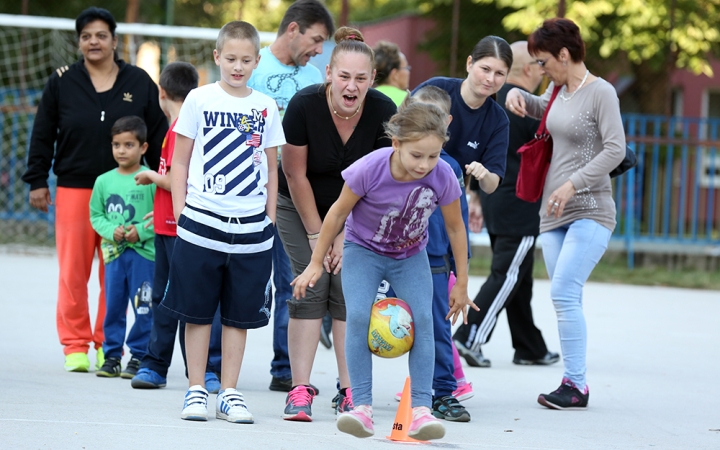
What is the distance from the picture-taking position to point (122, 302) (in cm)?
588

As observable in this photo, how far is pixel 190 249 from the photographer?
453cm

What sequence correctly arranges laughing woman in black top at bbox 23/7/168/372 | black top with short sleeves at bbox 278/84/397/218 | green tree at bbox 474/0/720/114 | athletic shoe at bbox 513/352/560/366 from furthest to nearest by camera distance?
green tree at bbox 474/0/720/114
athletic shoe at bbox 513/352/560/366
laughing woman in black top at bbox 23/7/168/372
black top with short sleeves at bbox 278/84/397/218

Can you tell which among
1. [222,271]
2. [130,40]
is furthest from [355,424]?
[130,40]

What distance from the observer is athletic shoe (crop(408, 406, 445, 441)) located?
3.97 metres

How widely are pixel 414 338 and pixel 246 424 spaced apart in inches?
35.6

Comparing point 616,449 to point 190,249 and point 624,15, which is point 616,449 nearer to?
point 190,249

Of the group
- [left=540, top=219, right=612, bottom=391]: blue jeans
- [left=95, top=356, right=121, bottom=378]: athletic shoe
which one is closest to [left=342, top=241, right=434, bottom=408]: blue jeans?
[left=540, top=219, right=612, bottom=391]: blue jeans

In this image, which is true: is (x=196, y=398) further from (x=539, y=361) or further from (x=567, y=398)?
(x=539, y=361)

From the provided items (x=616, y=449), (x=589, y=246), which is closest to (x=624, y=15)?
(x=589, y=246)

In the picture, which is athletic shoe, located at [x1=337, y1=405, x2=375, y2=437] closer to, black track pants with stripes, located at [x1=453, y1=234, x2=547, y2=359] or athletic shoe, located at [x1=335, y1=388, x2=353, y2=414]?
athletic shoe, located at [x1=335, y1=388, x2=353, y2=414]

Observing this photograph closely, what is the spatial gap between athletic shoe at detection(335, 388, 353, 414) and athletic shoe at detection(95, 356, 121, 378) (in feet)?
5.11

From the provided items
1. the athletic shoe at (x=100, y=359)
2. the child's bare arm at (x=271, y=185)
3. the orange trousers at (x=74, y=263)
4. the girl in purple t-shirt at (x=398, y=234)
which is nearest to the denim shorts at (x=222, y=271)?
the child's bare arm at (x=271, y=185)

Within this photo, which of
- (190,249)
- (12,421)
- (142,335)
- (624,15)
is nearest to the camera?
(12,421)

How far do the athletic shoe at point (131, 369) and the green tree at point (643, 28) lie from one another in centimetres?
1168
